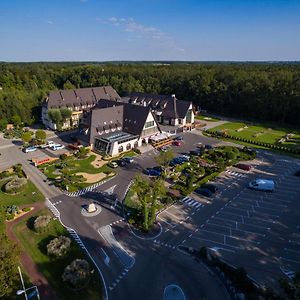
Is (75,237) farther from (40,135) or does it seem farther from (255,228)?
(40,135)

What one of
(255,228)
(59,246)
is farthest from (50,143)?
(255,228)

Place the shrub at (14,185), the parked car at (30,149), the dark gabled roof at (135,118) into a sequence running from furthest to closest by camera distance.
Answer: the dark gabled roof at (135,118) → the parked car at (30,149) → the shrub at (14,185)

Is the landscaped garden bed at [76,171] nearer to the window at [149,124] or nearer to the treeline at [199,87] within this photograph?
the window at [149,124]

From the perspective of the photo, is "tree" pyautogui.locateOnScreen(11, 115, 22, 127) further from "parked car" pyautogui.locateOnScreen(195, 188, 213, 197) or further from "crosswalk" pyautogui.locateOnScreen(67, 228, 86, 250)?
"parked car" pyautogui.locateOnScreen(195, 188, 213, 197)

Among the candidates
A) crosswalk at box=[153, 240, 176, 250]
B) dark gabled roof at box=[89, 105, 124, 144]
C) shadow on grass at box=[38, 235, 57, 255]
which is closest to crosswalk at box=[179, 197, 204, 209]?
crosswalk at box=[153, 240, 176, 250]

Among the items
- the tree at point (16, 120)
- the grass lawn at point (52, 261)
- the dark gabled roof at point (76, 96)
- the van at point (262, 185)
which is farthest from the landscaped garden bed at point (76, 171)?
the tree at point (16, 120)

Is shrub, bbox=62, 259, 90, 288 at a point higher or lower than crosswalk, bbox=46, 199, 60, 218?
higher

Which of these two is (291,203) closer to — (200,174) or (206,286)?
(200,174)
